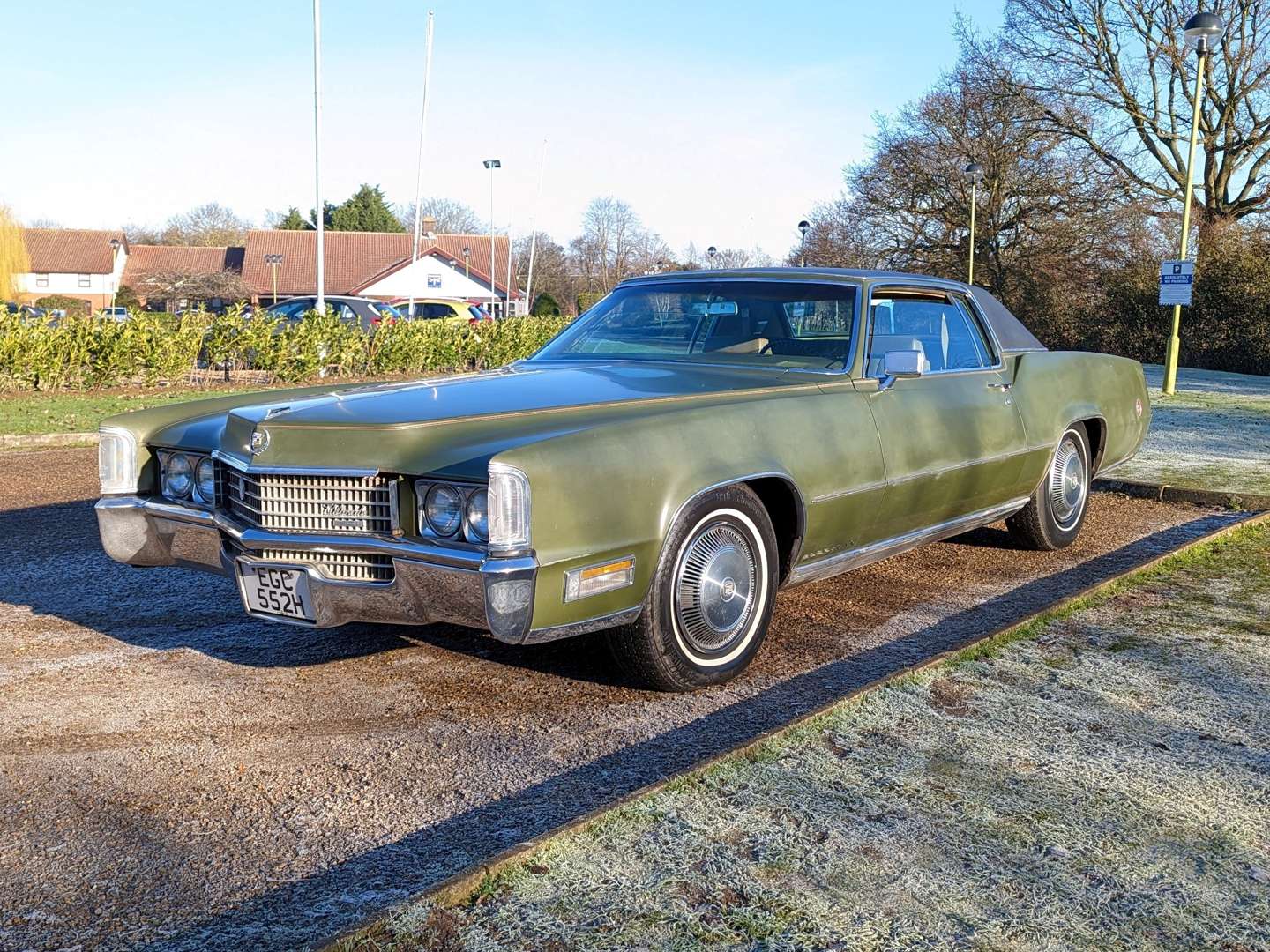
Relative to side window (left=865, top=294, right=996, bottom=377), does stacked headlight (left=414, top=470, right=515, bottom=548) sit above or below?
below

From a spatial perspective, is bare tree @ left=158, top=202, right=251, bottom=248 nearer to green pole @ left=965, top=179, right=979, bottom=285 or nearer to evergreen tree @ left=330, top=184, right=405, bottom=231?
evergreen tree @ left=330, top=184, right=405, bottom=231

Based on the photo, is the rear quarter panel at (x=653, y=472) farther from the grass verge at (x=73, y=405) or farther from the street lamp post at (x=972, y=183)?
the street lamp post at (x=972, y=183)

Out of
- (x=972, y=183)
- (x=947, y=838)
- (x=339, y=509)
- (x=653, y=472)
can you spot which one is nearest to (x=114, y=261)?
(x=972, y=183)

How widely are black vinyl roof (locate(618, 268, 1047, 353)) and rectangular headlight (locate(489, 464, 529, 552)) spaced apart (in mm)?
2307

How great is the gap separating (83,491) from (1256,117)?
29415mm

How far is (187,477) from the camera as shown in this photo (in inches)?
181

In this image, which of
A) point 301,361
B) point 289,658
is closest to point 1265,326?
point 301,361

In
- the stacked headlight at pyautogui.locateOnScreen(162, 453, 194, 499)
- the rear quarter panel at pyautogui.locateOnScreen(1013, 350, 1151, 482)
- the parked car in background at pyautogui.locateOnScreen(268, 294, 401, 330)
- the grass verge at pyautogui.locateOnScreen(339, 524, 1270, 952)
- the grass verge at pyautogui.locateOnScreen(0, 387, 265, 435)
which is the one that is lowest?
the grass verge at pyautogui.locateOnScreen(339, 524, 1270, 952)

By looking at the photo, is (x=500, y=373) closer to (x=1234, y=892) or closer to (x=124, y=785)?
(x=124, y=785)

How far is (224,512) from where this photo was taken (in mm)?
4262

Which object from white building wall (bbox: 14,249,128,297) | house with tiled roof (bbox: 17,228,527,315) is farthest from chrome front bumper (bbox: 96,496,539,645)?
white building wall (bbox: 14,249,128,297)

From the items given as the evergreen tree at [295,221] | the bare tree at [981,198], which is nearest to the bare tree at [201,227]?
the evergreen tree at [295,221]

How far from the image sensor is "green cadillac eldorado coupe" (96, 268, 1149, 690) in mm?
3652

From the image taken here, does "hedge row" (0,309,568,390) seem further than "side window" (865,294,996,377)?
Yes
